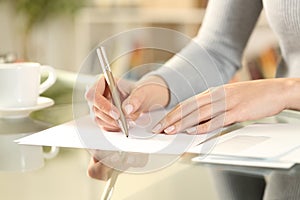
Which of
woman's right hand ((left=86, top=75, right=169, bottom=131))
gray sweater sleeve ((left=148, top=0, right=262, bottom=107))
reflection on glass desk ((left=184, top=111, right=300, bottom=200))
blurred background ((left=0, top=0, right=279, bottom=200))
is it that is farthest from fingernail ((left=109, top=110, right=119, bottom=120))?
blurred background ((left=0, top=0, right=279, bottom=200))

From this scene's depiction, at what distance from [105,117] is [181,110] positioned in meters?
0.11

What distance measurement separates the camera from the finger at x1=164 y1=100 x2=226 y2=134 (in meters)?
0.77

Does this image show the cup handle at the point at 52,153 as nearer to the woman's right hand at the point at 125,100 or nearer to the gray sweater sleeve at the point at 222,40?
the woman's right hand at the point at 125,100

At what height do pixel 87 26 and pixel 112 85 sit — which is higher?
pixel 112 85

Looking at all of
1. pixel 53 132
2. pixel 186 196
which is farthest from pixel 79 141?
pixel 186 196

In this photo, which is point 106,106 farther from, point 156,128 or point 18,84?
point 18,84

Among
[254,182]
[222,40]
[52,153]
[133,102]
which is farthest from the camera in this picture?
[222,40]

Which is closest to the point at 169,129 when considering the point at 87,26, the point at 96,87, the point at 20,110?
the point at 96,87

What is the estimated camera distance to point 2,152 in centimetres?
73

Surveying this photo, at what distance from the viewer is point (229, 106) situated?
827 mm

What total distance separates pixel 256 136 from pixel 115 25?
2.44 m

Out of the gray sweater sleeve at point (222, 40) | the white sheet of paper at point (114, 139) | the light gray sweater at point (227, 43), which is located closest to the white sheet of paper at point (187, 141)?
the white sheet of paper at point (114, 139)

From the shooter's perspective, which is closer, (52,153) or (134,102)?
(52,153)

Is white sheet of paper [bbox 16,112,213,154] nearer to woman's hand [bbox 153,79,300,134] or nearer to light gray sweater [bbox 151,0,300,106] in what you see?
woman's hand [bbox 153,79,300,134]
